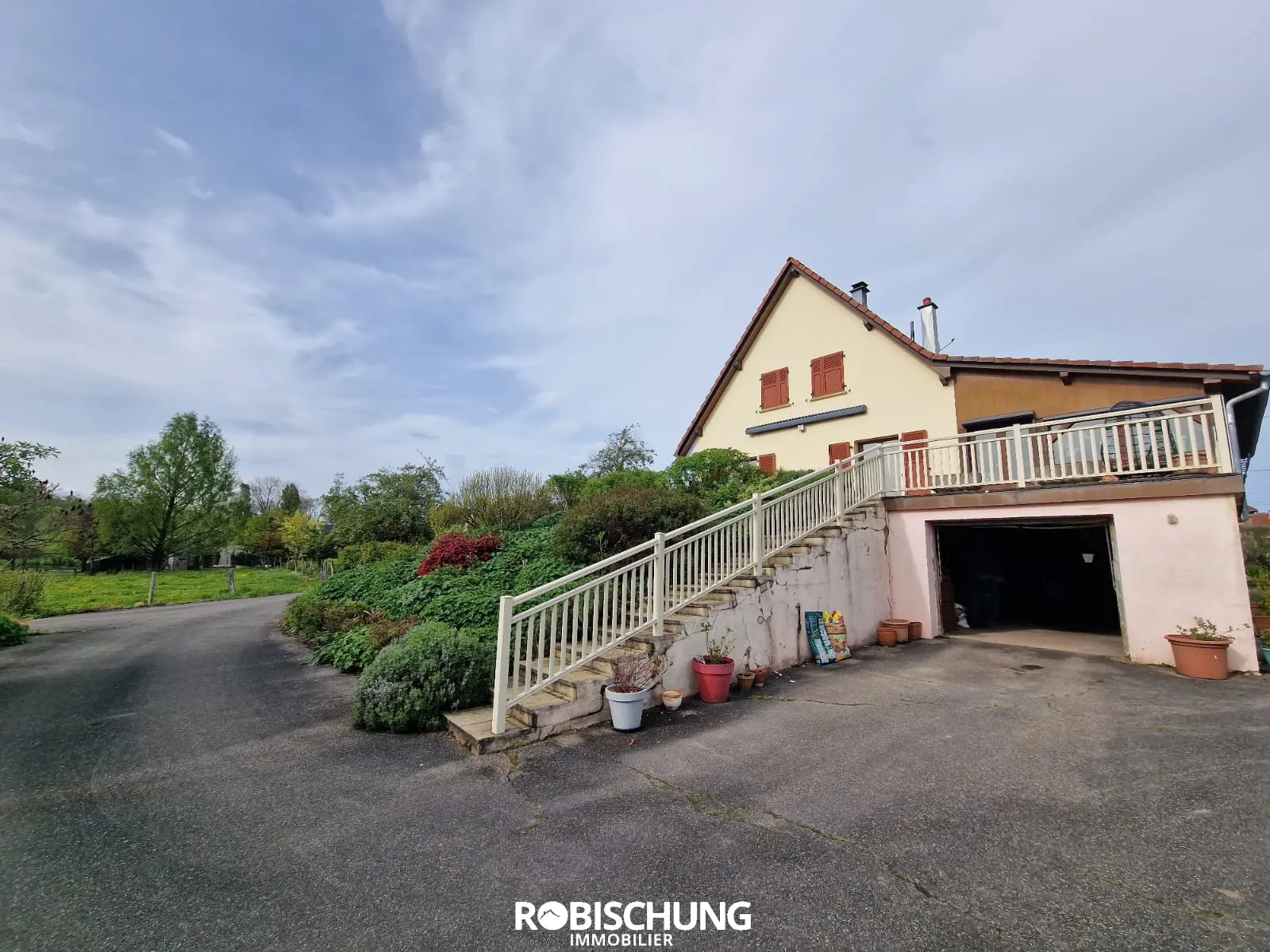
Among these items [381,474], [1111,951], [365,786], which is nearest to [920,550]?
[1111,951]

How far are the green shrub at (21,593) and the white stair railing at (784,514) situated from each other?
44.8ft

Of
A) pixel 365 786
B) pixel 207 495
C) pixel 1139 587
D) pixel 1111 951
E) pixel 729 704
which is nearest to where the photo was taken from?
pixel 1111 951

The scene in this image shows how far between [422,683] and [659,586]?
2.55 metres

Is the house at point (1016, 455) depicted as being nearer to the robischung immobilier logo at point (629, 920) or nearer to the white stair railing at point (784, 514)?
the white stair railing at point (784, 514)

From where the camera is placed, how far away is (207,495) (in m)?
32.7

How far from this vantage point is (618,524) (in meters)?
8.78

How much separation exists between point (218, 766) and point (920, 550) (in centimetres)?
957

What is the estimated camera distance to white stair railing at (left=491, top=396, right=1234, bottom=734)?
5223mm

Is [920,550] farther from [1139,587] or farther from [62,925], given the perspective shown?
[62,925]

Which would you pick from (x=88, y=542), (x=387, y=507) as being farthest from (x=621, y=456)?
(x=88, y=542)

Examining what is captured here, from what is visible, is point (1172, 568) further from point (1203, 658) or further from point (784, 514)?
point (784, 514)

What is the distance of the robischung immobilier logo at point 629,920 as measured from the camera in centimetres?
232

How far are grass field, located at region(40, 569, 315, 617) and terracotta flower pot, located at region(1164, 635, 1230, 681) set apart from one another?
74.7ft

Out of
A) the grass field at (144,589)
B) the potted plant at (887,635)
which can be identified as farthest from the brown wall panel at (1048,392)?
the grass field at (144,589)
